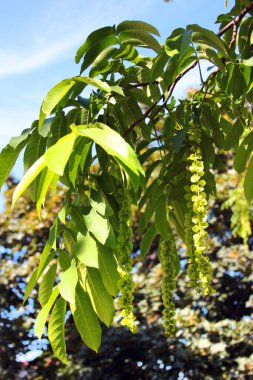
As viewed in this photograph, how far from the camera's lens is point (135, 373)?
586cm

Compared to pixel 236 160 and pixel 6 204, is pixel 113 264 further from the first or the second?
pixel 6 204

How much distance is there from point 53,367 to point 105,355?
68 cm

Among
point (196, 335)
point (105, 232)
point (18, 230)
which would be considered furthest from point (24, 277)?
point (105, 232)

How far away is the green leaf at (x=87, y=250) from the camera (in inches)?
52.0

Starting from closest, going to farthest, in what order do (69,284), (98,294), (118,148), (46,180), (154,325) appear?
(118,148) → (46,180) → (69,284) → (98,294) → (154,325)

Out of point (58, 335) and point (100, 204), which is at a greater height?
point (100, 204)

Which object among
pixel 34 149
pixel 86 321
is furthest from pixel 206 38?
pixel 86 321

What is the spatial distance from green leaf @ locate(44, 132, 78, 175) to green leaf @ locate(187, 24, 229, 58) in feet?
1.70

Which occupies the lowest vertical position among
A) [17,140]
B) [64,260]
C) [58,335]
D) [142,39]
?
[58,335]

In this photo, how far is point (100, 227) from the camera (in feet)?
4.52

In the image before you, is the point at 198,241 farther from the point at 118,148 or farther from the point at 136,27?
the point at 136,27

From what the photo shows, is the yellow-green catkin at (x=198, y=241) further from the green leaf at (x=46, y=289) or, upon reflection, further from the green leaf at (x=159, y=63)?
the green leaf at (x=46, y=289)

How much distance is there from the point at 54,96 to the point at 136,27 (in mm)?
396

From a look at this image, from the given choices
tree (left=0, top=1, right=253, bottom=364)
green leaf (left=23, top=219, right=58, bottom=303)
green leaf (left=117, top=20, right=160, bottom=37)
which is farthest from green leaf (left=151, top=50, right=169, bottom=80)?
green leaf (left=23, top=219, right=58, bottom=303)
